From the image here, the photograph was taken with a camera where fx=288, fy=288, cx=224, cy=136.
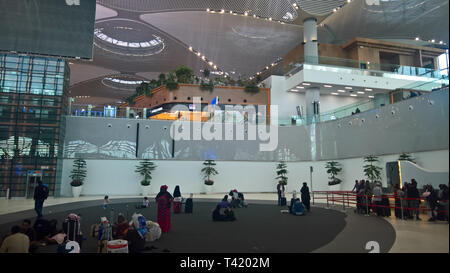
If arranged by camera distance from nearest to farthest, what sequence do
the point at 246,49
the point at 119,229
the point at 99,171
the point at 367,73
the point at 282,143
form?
1. the point at 119,229
2. the point at 99,171
3. the point at 282,143
4. the point at 367,73
5. the point at 246,49

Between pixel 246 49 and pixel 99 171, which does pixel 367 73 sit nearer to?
pixel 246 49

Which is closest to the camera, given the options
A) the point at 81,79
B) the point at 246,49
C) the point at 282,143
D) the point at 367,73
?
the point at 282,143

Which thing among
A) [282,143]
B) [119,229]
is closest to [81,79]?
[282,143]

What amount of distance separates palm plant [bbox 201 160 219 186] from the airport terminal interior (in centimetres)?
10

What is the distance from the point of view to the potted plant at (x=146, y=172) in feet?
61.7

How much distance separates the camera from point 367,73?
2320 cm

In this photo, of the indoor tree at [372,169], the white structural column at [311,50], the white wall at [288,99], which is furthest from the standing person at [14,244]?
the white structural column at [311,50]

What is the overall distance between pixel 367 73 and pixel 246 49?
11717 millimetres

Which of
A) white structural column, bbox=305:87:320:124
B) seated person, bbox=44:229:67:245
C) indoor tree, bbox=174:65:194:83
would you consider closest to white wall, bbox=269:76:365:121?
white structural column, bbox=305:87:320:124

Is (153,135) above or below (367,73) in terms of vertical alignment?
below

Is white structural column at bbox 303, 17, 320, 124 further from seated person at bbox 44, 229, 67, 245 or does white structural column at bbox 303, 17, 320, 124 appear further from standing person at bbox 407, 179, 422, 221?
seated person at bbox 44, 229, 67, 245

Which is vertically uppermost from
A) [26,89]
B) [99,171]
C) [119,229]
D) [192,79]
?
[192,79]

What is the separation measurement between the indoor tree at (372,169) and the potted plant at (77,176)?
16.8 metres

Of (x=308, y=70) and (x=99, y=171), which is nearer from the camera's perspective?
(x=99, y=171)
